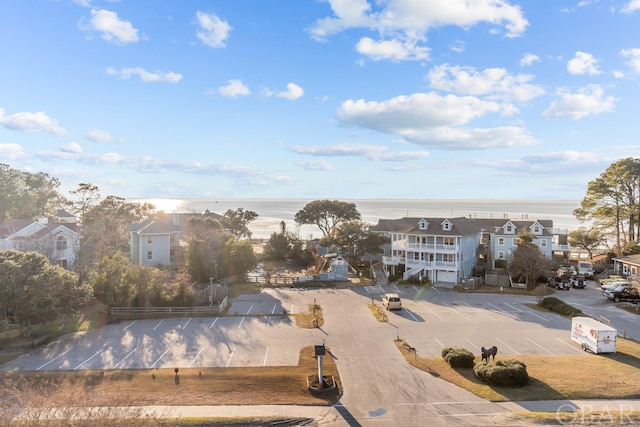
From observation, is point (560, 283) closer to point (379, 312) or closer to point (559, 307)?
point (559, 307)

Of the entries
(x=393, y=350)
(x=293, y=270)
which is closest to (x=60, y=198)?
(x=293, y=270)

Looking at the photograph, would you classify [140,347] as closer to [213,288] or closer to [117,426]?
[213,288]

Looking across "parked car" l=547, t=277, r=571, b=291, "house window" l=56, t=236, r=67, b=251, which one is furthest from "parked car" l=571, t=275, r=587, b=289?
"house window" l=56, t=236, r=67, b=251

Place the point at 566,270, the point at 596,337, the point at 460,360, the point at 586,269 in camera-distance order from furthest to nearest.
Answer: the point at 586,269 → the point at 566,270 → the point at 596,337 → the point at 460,360

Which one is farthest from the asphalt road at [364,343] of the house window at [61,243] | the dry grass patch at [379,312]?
the house window at [61,243]

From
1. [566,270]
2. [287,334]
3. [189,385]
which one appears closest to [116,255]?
[287,334]

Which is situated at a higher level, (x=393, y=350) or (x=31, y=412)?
(x=31, y=412)

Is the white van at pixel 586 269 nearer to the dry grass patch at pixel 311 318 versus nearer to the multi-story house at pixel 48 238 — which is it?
the dry grass patch at pixel 311 318
